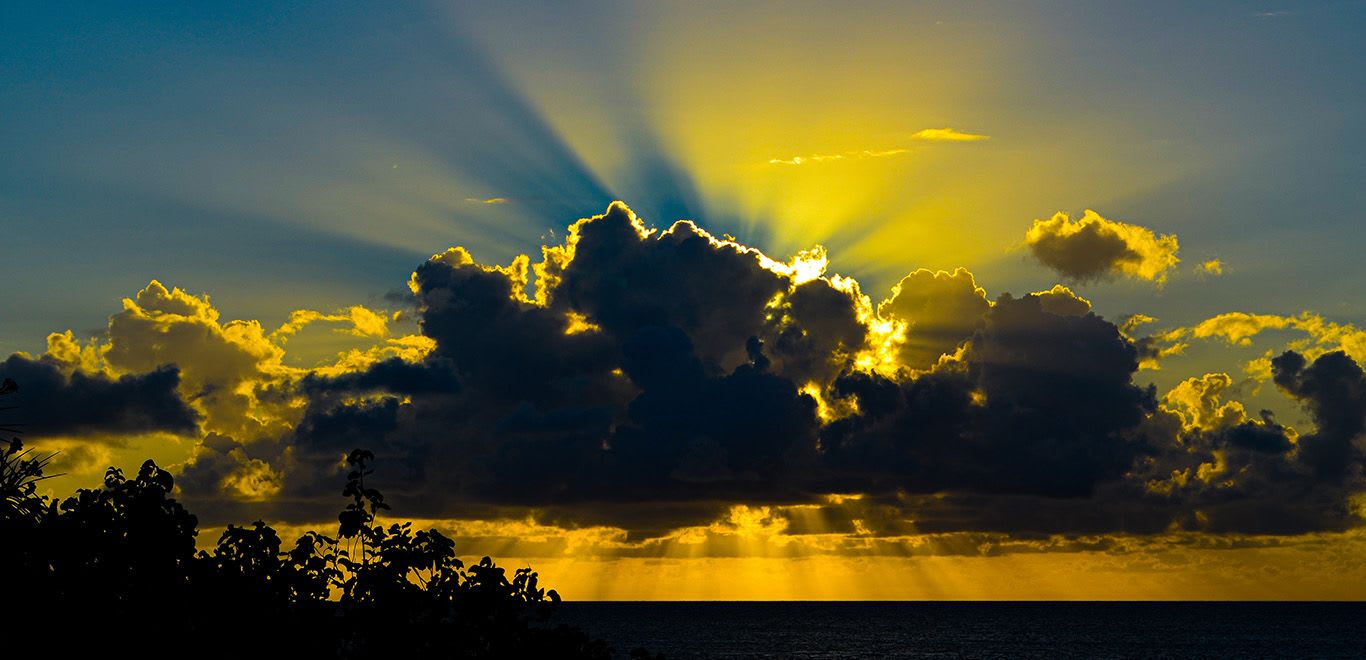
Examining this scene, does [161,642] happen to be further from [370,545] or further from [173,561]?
[370,545]

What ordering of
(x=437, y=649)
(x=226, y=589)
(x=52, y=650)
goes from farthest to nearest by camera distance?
(x=437, y=649) → (x=226, y=589) → (x=52, y=650)

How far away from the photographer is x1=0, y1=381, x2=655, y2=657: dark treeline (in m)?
33.5

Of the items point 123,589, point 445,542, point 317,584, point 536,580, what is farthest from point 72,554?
point 536,580

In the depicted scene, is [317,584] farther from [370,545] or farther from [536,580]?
[536,580]

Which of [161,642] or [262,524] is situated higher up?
[262,524]

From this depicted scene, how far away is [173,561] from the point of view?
117 feet

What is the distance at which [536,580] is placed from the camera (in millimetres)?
41125

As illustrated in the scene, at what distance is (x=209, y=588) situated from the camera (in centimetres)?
3672

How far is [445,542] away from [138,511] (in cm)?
A: 810

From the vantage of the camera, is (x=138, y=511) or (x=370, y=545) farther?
(x=370, y=545)

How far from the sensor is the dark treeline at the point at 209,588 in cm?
3353

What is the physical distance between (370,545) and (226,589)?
3.97 meters

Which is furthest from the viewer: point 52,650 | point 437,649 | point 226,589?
point 437,649

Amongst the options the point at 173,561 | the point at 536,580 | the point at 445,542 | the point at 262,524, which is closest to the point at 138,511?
the point at 173,561
